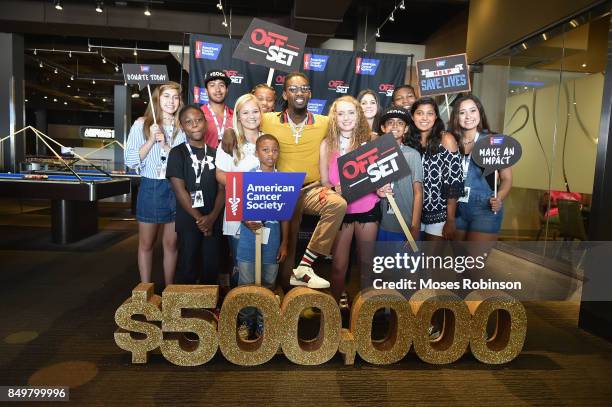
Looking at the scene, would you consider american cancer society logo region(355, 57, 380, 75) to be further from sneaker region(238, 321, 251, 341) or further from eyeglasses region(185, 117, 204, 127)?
sneaker region(238, 321, 251, 341)

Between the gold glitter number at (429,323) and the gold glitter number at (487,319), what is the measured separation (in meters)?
0.07

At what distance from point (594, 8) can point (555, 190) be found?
2.04m

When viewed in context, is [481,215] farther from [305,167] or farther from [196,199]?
[196,199]

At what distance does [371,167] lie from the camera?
2.39 meters

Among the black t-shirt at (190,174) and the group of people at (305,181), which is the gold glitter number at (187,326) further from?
the black t-shirt at (190,174)

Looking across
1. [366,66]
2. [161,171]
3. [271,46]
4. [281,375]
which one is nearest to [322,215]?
[281,375]

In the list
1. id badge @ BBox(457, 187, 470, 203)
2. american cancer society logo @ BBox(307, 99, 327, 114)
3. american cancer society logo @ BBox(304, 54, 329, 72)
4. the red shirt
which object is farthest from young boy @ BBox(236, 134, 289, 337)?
american cancer society logo @ BBox(304, 54, 329, 72)

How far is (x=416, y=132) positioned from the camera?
9.40 ft

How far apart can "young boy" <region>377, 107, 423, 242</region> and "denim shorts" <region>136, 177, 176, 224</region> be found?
148 centimetres

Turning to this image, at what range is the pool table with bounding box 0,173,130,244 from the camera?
4234mm

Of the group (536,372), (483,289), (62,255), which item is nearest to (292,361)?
(483,289)

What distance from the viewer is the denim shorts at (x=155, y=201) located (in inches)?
115

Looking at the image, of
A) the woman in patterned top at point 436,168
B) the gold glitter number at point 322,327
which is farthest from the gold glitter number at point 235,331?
the woman in patterned top at point 436,168

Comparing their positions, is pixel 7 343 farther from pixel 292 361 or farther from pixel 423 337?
pixel 423 337
